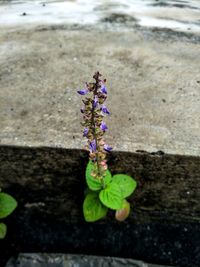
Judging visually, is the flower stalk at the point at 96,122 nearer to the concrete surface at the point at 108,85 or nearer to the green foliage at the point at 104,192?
the green foliage at the point at 104,192

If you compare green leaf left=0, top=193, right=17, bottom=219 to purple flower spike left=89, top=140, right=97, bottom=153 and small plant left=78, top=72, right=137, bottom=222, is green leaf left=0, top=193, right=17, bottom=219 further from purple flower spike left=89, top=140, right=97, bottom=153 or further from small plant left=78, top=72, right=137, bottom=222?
purple flower spike left=89, top=140, right=97, bottom=153

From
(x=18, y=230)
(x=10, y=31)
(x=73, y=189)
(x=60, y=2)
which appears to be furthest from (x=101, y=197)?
(x=60, y=2)

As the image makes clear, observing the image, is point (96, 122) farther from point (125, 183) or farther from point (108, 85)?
point (108, 85)

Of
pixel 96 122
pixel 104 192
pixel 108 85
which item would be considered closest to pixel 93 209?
pixel 104 192

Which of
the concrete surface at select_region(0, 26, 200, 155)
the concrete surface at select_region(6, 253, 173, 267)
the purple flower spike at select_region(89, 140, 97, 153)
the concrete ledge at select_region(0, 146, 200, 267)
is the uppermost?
the purple flower spike at select_region(89, 140, 97, 153)

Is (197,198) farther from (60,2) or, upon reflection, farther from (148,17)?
(60,2)

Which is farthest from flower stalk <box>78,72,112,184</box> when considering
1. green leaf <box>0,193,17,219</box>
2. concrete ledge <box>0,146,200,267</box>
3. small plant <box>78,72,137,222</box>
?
green leaf <box>0,193,17,219</box>

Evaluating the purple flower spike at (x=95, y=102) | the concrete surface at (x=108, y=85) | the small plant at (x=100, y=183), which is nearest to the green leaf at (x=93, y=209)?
the small plant at (x=100, y=183)
